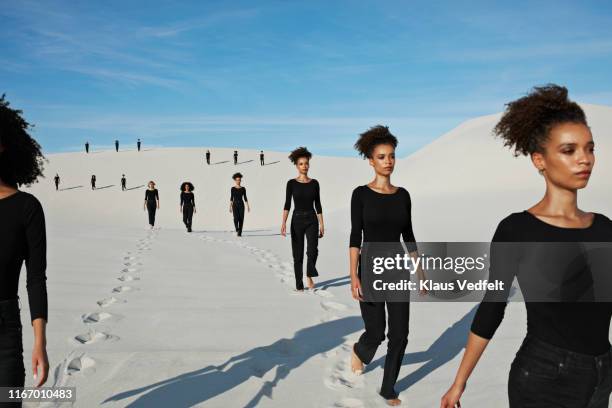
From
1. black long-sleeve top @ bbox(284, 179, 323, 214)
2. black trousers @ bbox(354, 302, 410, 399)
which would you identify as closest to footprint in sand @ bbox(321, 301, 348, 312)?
black long-sleeve top @ bbox(284, 179, 323, 214)

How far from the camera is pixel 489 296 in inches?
86.0

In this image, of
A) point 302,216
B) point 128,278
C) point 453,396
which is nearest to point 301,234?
point 302,216

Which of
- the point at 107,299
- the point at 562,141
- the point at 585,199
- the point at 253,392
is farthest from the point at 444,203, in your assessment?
the point at 562,141

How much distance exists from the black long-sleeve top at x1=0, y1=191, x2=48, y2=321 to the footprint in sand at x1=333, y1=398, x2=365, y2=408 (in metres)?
2.36

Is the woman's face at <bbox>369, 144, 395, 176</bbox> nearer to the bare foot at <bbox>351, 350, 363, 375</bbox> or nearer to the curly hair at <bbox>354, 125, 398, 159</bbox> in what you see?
the curly hair at <bbox>354, 125, 398, 159</bbox>

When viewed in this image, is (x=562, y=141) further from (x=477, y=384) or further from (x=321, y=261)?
(x=321, y=261)

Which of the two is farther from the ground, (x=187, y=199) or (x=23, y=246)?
(x=23, y=246)

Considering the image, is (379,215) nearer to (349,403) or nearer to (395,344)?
(395,344)

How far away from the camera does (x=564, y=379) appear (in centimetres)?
204

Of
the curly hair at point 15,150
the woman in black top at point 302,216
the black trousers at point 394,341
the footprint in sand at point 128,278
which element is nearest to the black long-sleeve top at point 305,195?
the woman in black top at point 302,216

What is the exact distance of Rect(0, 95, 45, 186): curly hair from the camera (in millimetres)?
2928

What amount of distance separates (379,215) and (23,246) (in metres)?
2.69

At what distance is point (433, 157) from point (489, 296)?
41819mm

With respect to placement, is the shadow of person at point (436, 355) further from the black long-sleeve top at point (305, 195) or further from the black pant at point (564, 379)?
the black long-sleeve top at point (305, 195)
